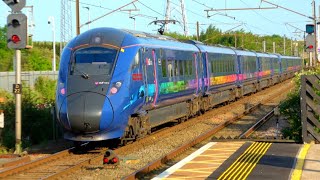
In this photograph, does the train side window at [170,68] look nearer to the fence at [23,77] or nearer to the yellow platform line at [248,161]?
the yellow platform line at [248,161]

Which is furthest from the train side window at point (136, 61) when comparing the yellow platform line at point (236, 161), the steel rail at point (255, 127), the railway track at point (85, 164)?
the yellow platform line at point (236, 161)

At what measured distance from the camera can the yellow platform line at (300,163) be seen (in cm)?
845

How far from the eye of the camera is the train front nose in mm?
13062

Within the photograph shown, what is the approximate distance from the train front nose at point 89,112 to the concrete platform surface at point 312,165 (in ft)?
15.8

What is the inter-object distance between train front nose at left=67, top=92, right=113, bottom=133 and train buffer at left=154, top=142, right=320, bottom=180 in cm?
270

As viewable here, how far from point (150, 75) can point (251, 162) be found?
625 cm

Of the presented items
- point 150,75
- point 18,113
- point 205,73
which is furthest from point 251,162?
point 205,73

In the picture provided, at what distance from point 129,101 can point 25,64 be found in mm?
38655

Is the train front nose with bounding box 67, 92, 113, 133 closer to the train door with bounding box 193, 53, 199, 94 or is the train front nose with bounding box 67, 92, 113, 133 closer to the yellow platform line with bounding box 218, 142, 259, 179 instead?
the yellow platform line with bounding box 218, 142, 259, 179

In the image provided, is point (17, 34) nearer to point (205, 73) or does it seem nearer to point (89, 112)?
point (89, 112)

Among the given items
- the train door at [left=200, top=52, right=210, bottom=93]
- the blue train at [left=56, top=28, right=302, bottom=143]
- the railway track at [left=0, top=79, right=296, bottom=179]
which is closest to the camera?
the railway track at [left=0, top=79, right=296, bottom=179]

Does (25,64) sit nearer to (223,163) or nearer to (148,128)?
(148,128)

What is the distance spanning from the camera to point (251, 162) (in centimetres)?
984

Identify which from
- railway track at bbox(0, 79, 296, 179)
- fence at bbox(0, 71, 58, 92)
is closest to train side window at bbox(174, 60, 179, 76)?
railway track at bbox(0, 79, 296, 179)
